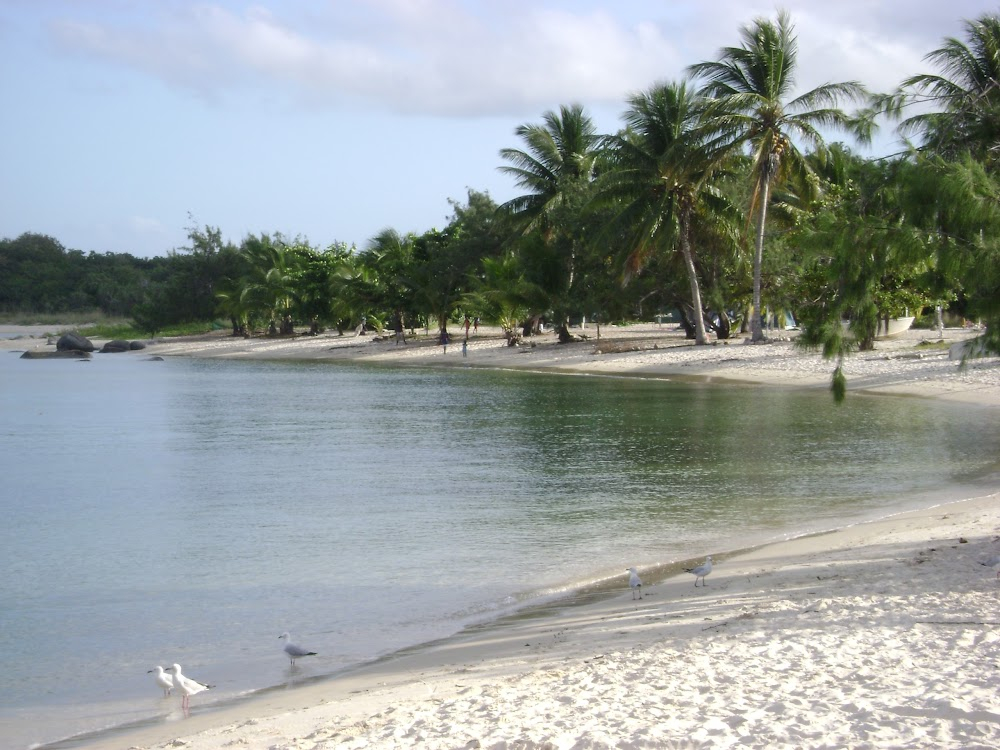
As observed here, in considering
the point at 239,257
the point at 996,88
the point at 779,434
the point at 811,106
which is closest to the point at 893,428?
the point at 779,434

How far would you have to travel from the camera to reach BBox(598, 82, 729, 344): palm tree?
121ft

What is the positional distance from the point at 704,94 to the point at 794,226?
20.0 ft

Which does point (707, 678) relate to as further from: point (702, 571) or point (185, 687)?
point (185, 687)

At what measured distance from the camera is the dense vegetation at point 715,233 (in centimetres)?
819

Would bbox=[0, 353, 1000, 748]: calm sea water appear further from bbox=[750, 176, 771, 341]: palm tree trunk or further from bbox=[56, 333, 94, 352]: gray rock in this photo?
bbox=[56, 333, 94, 352]: gray rock

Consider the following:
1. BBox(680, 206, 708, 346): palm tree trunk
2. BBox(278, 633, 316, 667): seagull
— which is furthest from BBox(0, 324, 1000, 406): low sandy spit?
BBox(278, 633, 316, 667): seagull

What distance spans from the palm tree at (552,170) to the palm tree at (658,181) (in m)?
6.91

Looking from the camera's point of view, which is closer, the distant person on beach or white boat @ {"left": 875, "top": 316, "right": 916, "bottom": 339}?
white boat @ {"left": 875, "top": 316, "right": 916, "bottom": 339}

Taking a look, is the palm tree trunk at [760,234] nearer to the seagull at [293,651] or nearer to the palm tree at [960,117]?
the palm tree at [960,117]

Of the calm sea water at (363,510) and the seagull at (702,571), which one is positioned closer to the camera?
the calm sea water at (363,510)

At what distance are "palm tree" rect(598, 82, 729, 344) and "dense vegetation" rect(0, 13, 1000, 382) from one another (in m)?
0.08

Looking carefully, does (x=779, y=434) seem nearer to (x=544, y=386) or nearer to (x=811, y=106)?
(x=544, y=386)

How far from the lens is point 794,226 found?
124ft

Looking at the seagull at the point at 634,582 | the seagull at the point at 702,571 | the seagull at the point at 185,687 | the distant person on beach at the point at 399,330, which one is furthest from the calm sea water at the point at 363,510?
the distant person on beach at the point at 399,330
